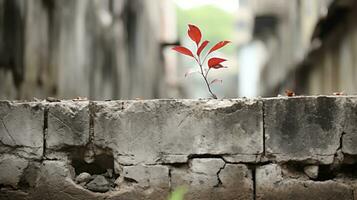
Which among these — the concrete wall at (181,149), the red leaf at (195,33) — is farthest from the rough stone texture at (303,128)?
the red leaf at (195,33)

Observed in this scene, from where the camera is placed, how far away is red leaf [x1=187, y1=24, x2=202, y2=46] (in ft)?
9.99

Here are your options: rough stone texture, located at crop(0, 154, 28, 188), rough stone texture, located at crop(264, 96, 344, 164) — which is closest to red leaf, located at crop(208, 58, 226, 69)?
rough stone texture, located at crop(264, 96, 344, 164)

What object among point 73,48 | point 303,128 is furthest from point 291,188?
point 73,48

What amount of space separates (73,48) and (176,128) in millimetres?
4646

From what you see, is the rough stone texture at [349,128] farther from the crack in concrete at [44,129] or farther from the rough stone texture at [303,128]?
the crack in concrete at [44,129]

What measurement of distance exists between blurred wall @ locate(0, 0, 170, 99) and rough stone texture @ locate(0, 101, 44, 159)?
1.98m

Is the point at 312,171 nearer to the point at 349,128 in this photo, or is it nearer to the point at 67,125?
the point at 349,128

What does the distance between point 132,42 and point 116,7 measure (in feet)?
5.65

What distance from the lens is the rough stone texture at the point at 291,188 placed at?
290 centimetres

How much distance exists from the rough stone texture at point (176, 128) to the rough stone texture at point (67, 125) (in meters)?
0.07

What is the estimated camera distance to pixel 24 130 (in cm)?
308

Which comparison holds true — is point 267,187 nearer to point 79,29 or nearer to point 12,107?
point 12,107

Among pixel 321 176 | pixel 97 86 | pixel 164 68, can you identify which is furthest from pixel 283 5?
pixel 321 176

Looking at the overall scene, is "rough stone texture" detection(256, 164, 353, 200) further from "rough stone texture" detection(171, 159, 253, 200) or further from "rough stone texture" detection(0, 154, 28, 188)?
"rough stone texture" detection(0, 154, 28, 188)
